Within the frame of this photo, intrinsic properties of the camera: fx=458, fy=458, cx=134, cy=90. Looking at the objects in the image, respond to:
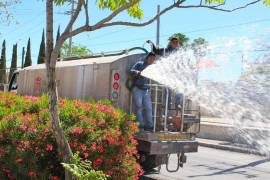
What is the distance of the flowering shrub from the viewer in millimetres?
5684

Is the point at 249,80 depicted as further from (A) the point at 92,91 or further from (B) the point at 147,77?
(A) the point at 92,91

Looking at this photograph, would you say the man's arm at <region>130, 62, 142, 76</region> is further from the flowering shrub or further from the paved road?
the paved road

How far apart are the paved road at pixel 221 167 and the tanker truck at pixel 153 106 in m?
1.20

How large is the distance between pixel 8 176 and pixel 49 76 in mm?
1566

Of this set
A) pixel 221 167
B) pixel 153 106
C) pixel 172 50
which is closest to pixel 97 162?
pixel 153 106

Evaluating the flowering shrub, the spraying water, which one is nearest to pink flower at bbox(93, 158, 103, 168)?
the flowering shrub

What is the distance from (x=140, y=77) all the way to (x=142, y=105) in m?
0.54

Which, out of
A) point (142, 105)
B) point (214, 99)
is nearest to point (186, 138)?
point (142, 105)

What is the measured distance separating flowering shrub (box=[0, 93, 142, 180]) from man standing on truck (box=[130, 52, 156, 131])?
6.17 ft

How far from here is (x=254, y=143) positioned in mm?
4008

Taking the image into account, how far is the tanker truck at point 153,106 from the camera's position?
8.26 m

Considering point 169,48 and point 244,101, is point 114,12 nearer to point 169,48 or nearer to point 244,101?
point 244,101

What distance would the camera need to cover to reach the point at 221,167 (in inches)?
489

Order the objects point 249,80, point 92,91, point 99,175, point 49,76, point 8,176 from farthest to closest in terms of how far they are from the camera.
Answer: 1. point 92,91
2. point 8,176
3. point 49,76
4. point 99,175
5. point 249,80
